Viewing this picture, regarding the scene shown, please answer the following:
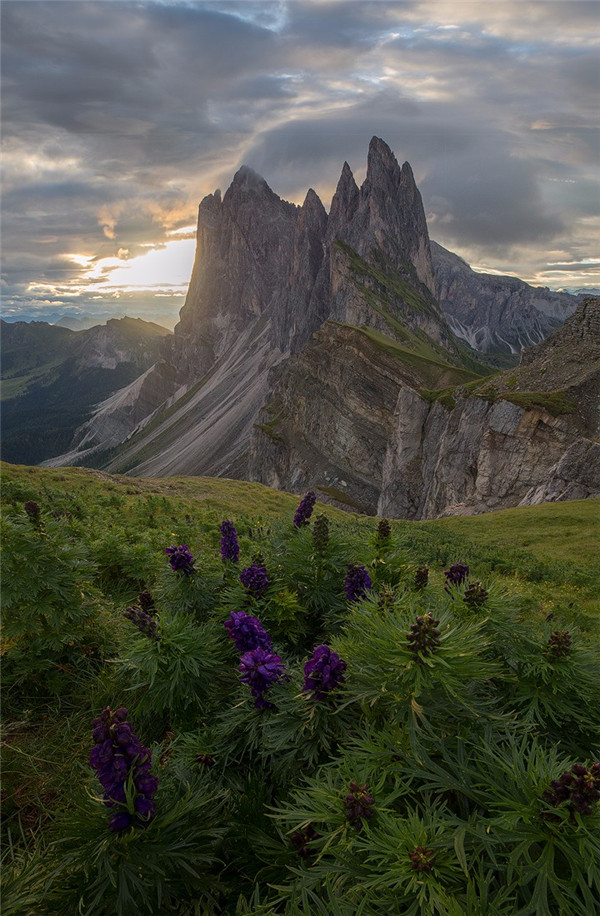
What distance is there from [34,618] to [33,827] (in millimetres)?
Answer: 2350

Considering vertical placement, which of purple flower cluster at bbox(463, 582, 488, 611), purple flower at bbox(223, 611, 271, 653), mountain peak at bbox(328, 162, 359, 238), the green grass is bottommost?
the green grass

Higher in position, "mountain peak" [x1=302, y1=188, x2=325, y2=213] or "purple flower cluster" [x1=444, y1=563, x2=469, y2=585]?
"mountain peak" [x1=302, y1=188, x2=325, y2=213]

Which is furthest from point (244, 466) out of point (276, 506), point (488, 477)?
point (276, 506)

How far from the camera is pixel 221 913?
3.00 meters

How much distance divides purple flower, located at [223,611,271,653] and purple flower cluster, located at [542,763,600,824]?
7.55ft

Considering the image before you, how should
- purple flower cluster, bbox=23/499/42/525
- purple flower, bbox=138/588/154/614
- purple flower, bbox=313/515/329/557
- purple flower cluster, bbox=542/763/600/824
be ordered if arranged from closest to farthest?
purple flower cluster, bbox=542/763/600/824
purple flower, bbox=138/588/154/614
purple flower, bbox=313/515/329/557
purple flower cluster, bbox=23/499/42/525

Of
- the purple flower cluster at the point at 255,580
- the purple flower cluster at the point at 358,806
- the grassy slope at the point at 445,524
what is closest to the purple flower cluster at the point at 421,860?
the purple flower cluster at the point at 358,806

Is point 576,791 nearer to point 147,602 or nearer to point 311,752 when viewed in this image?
point 311,752

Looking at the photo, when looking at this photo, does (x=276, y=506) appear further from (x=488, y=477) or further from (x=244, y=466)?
(x=244, y=466)

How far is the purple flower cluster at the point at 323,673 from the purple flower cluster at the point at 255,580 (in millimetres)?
1634

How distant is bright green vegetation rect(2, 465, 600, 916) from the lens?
7.71 ft

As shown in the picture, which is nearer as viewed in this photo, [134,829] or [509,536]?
[134,829]

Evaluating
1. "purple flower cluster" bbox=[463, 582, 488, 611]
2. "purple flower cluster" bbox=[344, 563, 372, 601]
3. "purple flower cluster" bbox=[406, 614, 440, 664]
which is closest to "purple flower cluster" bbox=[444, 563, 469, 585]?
"purple flower cluster" bbox=[463, 582, 488, 611]

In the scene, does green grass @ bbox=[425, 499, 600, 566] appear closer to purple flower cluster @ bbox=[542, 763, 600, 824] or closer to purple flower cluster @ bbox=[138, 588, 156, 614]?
purple flower cluster @ bbox=[138, 588, 156, 614]
